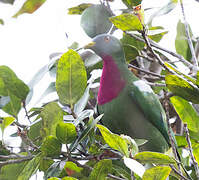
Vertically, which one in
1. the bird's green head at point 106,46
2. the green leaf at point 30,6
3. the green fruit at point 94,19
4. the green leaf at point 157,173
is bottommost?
the green leaf at point 157,173

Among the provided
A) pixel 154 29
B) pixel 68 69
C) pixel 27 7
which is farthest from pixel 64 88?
pixel 154 29

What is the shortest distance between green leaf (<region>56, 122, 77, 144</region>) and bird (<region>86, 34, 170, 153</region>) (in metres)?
0.44

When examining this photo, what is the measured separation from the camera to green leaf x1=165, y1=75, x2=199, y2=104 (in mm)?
1195

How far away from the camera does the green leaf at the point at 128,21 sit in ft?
3.90

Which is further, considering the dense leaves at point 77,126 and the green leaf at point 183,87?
the green leaf at point 183,87

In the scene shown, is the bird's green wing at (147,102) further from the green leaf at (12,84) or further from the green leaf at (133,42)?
the green leaf at (12,84)

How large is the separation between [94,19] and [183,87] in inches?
21.6

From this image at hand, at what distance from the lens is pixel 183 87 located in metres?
1.22

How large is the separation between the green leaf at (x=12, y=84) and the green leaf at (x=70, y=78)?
17 cm

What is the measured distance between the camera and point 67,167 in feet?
4.05

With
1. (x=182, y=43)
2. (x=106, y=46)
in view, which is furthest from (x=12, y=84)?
(x=182, y=43)

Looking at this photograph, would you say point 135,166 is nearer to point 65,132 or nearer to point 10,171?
point 65,132

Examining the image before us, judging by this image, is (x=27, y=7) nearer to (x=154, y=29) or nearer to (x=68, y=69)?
(x=68, y=69)

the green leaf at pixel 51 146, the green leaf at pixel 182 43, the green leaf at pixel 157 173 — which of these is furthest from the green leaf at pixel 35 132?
the green leaf at pixel 182 43
